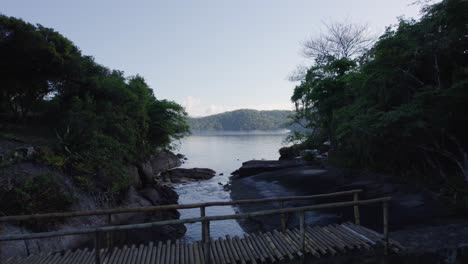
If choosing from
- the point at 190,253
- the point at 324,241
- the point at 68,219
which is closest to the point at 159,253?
the point at 190,253

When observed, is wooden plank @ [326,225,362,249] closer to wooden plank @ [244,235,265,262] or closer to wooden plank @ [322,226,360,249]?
wooden plank @ [322,226,360,249]

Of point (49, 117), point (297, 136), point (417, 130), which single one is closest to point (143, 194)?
point (49, 117)

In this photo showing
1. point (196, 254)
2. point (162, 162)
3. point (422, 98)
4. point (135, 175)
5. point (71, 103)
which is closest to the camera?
point (196, 254)

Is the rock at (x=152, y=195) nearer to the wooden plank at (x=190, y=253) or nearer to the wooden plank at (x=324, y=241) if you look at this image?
the wooden plank at (x=190, y=253)

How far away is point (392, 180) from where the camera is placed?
20609mm

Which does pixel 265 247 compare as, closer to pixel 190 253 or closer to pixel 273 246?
pixel 273 246

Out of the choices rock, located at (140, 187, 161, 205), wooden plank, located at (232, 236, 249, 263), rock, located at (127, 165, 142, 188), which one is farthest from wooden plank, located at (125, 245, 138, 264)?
rock, located at (127, 165, 142, 188)

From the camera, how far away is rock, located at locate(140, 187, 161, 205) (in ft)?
70.1

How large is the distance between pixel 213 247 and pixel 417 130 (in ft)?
42.7

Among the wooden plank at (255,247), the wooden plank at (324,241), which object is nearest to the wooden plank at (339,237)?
the wooden plank at (324,241)

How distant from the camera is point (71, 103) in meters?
23.6

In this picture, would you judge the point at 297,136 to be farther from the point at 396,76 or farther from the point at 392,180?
the point at 396,76

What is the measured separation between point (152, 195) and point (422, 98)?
1789 cm

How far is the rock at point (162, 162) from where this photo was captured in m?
36.1
